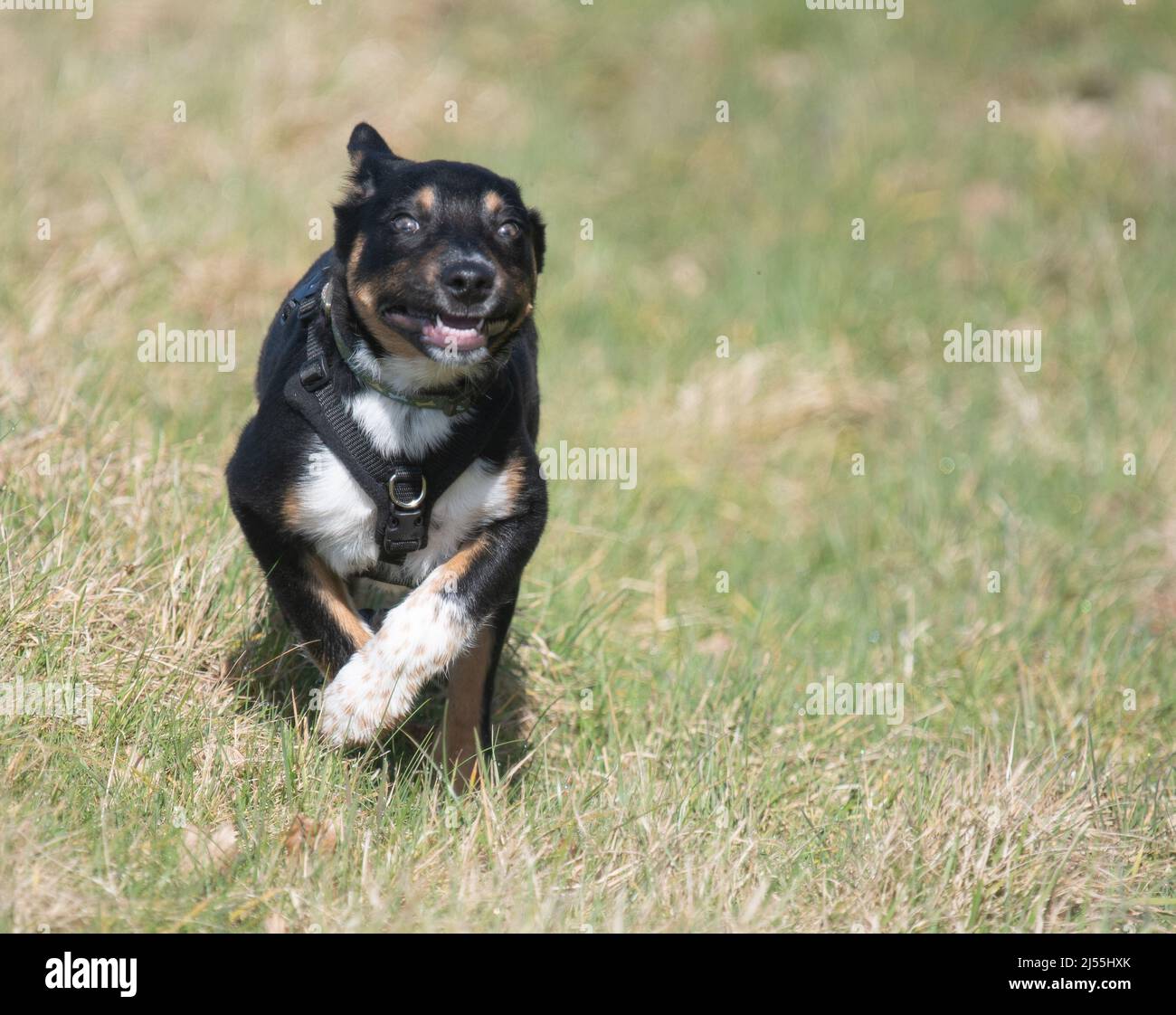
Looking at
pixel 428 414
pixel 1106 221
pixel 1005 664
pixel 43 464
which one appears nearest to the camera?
pixel 428 414

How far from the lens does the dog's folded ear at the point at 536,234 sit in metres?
4.17

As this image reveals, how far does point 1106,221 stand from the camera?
9.44m

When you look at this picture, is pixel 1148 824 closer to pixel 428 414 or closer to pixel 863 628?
pixel 863 628

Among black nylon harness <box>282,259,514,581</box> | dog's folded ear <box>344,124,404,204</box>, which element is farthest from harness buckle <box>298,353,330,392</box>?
→ dog's folded ear <box>344,124,404,204</box>

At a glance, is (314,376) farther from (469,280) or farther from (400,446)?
(469,280)

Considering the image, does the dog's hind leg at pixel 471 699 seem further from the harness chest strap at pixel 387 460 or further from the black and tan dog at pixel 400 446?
the harness chest strap at pixel 387 460

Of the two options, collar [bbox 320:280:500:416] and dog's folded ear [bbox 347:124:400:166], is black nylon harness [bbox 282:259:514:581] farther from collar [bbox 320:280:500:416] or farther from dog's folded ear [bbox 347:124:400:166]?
dog's folded ear [bbox 347:124:400:166]

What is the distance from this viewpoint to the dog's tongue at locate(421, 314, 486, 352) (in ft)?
12.1

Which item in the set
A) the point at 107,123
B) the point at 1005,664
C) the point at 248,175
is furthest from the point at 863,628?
the point at 107,123

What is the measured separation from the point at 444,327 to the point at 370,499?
51 cm

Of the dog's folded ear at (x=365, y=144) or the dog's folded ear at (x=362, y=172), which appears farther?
the dog's folded ear at (x=365, y=144)

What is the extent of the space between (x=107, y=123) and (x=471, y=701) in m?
5.81

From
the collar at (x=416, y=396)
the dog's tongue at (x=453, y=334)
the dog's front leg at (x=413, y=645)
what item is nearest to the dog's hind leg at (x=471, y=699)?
the dog's front leg at (x=413, y=645)

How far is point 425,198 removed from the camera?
3.87m
